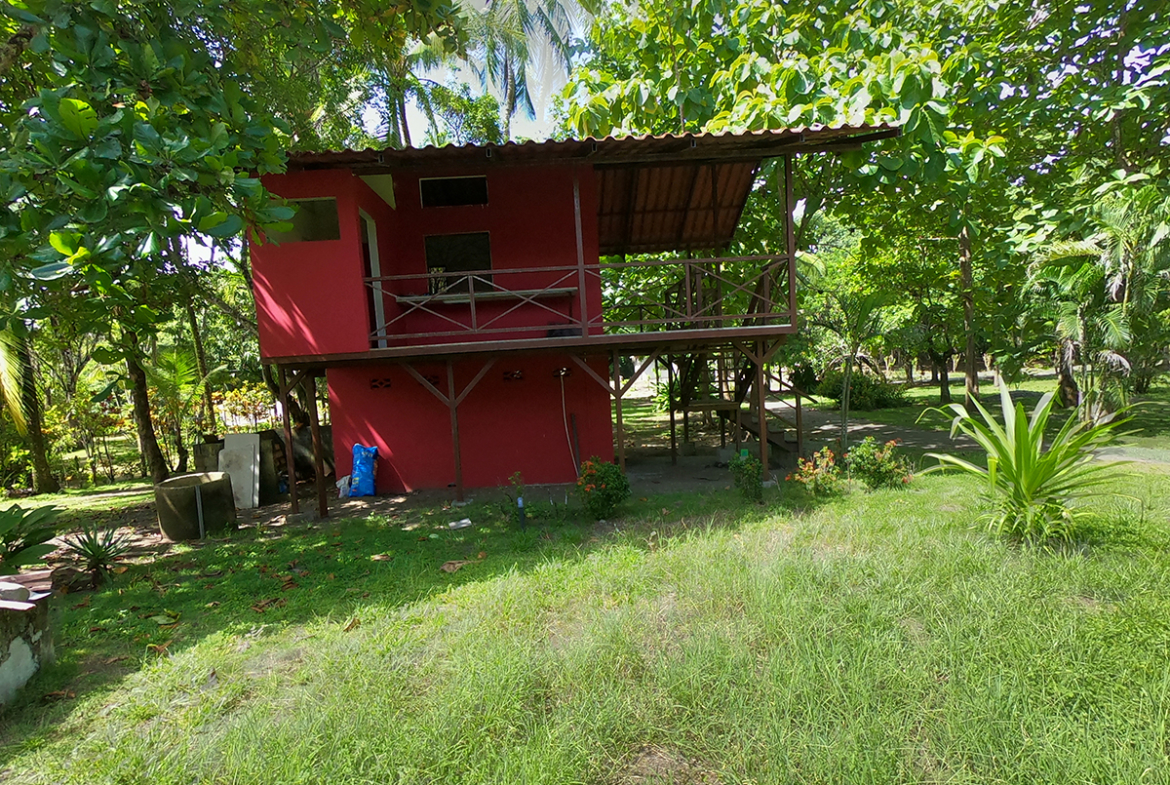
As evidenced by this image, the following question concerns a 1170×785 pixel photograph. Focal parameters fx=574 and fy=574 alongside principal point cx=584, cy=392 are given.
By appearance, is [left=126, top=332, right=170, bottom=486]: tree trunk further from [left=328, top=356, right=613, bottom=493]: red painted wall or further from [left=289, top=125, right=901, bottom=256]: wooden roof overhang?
[left=289, top=125, right=901, bottom=256]: wooden roof overhang

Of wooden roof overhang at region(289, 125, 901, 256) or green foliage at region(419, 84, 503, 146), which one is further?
green foliage at region(419, 84, 503, 146)

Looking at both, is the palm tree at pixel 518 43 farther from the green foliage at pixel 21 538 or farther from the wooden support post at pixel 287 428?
the green foliage at pixel 21 538

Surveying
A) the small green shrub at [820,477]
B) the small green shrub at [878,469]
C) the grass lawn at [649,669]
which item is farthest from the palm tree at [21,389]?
the small green shrub at [878,469]

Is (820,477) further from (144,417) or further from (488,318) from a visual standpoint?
(144,417)

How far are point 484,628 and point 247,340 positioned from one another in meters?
19.4

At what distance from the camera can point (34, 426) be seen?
11.9 m

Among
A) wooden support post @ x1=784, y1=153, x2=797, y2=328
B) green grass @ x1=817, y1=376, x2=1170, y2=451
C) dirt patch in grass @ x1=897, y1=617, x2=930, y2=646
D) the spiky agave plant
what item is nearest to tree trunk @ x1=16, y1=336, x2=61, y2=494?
wooden support post @ x1=784, y1=153, x2=797, y2=328

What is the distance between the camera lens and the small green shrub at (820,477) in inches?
300

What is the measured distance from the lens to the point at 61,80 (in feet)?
15.1

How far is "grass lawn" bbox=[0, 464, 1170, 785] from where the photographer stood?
276 centimetres

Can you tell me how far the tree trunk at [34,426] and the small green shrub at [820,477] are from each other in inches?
488

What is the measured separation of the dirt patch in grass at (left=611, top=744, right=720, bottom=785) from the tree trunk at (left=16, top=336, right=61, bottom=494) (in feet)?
38.5

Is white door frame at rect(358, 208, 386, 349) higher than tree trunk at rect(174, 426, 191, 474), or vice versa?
white door frame at rect(358, 208, 386, 349)

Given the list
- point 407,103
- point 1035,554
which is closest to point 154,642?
point 1035,554
